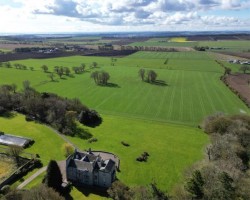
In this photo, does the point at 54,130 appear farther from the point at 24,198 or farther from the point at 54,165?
the point at 24,198

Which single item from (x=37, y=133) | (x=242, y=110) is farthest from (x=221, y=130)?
(x=37, y=133)

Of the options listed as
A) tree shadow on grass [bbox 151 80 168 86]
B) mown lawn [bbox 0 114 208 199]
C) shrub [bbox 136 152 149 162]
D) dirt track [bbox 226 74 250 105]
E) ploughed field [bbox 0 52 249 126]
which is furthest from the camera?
tree shadow on grass [bbox 151 80 168 86]

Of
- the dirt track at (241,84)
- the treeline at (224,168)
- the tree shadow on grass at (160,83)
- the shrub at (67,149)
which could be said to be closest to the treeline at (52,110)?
the shrub at (67,149)

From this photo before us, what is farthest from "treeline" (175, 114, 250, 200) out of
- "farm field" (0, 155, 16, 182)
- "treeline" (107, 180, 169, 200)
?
"farm field" (0, 155, 16, 182)

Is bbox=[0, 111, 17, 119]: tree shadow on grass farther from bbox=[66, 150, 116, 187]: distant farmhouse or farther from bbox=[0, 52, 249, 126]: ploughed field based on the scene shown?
bbox=[66, 150, 116, 187]: distant farmhouse

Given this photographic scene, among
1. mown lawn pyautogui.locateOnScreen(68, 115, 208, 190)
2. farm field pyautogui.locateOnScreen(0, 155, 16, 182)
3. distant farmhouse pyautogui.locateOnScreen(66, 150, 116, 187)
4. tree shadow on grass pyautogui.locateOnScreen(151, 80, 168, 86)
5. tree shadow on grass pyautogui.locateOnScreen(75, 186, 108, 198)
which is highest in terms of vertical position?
distant farmhouse pyautogui.locateOnScreen(66, 150, 116, 187)
